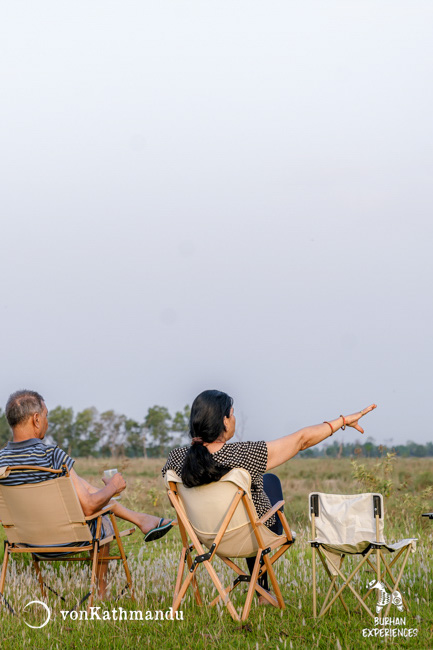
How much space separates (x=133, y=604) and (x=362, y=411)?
1.76 meters

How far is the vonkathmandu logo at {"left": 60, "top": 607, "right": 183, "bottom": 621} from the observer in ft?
13.3

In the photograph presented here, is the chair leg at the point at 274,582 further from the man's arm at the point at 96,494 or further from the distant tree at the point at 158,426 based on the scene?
the distant tree at the point at 158,426

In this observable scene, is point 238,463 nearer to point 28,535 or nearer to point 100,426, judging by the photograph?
point 28,535

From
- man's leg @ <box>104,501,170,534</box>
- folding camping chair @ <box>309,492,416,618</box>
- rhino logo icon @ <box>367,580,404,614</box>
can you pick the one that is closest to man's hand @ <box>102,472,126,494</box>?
man's leg @ <box>104,501,170,534</box>

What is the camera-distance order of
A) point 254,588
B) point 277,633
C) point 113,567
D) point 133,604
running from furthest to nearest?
1. point 113,567
2. point 133,604
3. point 254,588
4. point 277,633

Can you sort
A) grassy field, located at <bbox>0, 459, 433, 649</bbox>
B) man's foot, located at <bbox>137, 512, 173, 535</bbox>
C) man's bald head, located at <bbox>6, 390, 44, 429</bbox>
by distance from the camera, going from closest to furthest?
grassy field, located at <bbox>0, 459, 433, 649</bbox>, man's bald head, located at <bbox>6, 390, 44, 429</bbox>, man's foot, located at <bbox>137, 512, 173, 535</bbox>

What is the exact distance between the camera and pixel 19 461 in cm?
443

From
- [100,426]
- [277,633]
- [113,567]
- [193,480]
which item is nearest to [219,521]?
[193,480]

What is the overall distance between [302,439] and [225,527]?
0.64m

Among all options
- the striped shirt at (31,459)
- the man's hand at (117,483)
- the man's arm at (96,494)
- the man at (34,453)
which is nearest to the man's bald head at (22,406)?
the man at (34,453)

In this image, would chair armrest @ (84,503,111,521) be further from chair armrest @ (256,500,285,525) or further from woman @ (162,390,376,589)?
chair armrest @ (256,500,285,525)

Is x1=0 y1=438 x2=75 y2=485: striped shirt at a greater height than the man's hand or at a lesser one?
greater

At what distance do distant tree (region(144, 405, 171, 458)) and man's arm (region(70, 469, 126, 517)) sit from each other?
3924cm

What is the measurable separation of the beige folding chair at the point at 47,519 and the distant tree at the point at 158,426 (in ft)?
128
